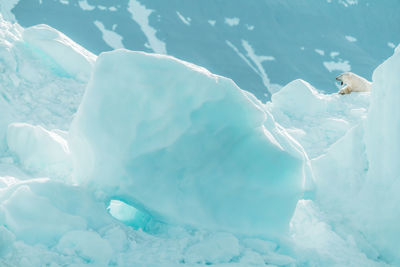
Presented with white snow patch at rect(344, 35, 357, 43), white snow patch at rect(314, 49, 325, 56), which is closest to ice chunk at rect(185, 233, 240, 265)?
white snow patch at rect(314, 49, 325, 56)

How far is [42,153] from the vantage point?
14.9 ft

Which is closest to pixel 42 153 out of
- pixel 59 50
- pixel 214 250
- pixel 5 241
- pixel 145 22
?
pixel 5 241

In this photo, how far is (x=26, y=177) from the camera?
4.44 meters

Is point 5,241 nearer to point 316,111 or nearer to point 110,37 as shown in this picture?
point 316,111

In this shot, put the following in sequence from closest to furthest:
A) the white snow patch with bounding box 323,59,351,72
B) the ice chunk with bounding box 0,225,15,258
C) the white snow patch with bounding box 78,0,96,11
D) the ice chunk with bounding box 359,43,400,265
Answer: the ice chunk with bounding box 0,225,15,258, the ice chunk with bounding box 359,43,400,265, the white snow patch with bounding box 78,0,96,11, the white snow patch with bounding box 323,59,351,72

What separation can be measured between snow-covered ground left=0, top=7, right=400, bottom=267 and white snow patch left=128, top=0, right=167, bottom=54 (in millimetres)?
28816

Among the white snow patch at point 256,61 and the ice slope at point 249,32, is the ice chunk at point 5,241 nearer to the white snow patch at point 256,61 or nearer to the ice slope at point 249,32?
the ice slope at point 249,32

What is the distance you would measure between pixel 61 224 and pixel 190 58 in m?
29.9

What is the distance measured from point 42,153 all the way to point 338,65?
3318 centimetres

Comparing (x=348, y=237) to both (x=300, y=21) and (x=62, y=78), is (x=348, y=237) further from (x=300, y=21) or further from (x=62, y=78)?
(x=300, y=21)

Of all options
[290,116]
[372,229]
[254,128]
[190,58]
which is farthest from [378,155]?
[190,58]

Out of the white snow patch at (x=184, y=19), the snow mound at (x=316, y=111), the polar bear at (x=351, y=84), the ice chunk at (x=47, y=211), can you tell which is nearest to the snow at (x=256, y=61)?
the white snow patch at (x=184, y=19)

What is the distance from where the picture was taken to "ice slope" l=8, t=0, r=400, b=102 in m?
31.1

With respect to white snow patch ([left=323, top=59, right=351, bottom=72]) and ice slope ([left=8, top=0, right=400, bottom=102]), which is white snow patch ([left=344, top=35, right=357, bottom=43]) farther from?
white snow patch ([left=323, top=59, right=351, bottom=72])
